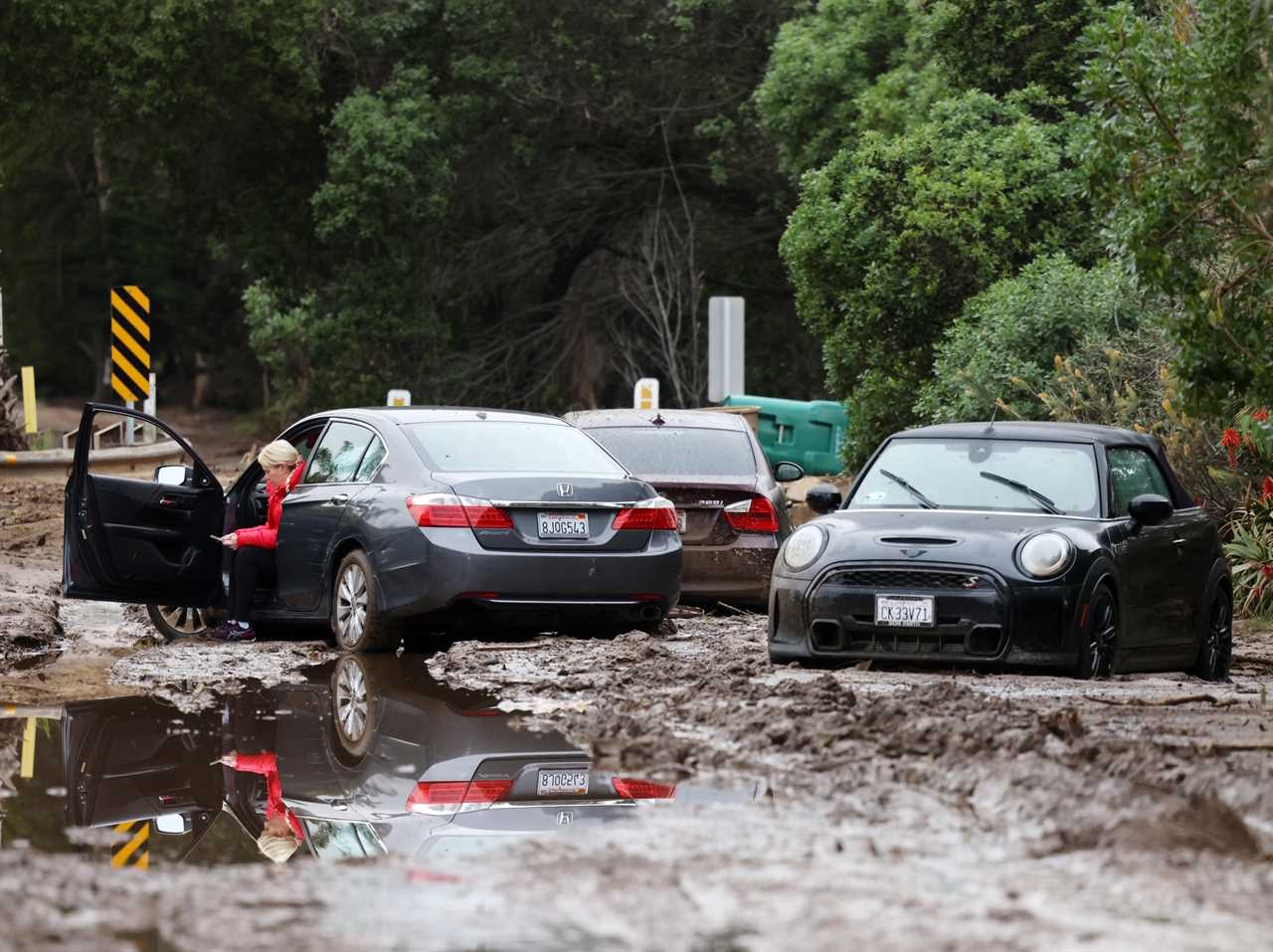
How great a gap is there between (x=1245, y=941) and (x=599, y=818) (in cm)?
250

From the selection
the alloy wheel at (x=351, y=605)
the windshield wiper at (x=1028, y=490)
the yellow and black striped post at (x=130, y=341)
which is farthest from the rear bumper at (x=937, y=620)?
the yellow and black striped post at (x=130, y=341)

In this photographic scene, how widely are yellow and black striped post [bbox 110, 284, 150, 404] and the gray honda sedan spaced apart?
1179 centimetres

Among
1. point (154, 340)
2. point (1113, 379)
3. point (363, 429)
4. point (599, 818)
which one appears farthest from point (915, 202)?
point (154, 340)

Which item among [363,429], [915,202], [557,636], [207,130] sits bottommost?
[557,636]

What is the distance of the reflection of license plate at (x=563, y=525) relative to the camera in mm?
12469

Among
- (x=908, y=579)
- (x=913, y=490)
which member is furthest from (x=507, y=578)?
(x=908, y=579)

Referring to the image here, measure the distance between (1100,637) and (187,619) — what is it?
21.7 feet

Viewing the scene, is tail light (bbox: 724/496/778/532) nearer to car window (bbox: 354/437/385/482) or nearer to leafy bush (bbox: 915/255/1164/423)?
car window (bbox: 354/437/385/482)

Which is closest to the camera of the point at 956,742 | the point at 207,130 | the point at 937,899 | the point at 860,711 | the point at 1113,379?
the point at 937,899

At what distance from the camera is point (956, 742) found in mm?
8305

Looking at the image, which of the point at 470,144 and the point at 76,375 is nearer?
the point at 470,144

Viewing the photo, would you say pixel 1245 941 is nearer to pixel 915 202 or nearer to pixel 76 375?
pixel 915 202

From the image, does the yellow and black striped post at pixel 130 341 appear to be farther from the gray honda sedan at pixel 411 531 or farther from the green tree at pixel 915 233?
the gray honda sedan at pixel 411 531

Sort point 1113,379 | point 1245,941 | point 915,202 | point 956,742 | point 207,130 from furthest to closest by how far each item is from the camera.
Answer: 1. point 207,130
2. point 915,202
3. point 1113,379
4. point 956,742
5. point 1245,941
